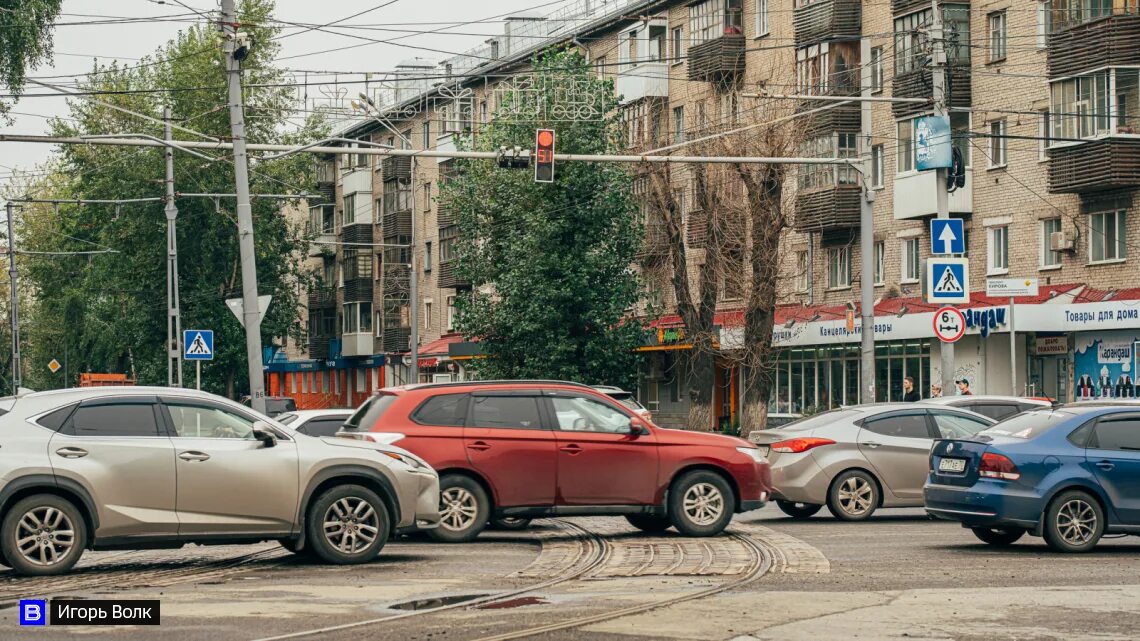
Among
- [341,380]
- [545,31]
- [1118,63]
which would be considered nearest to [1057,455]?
[1118,63]

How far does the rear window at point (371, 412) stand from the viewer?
664 inches

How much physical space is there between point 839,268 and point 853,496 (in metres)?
27.8

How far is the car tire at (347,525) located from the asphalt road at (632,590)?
19 cm

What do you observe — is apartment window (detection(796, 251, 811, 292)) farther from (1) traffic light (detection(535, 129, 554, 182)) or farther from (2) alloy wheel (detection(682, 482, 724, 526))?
(2) alloy wheel (detection(682, 482, 724, 526))

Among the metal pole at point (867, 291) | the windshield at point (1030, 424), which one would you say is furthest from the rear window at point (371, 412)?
the metal pole at point (867, 291)

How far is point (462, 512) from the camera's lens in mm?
16625

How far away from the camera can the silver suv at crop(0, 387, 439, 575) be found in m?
13.2

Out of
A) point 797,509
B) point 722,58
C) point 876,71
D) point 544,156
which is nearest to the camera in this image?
point 797,509

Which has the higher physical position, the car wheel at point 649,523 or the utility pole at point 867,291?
the utility pole at point 867,291

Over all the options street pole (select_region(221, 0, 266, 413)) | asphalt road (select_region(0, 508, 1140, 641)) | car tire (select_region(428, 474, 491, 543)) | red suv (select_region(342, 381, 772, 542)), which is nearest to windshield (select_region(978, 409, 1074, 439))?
asphalt road (select_region(0, 508, 1140, 641))

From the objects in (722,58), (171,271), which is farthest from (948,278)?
(171,271)

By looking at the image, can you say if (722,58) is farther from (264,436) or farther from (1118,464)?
(264,436)

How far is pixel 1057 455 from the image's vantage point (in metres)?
15.4

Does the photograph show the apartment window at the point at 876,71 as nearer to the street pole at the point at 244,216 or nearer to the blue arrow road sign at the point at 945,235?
the blue arrow road sign at the point at 945,235
